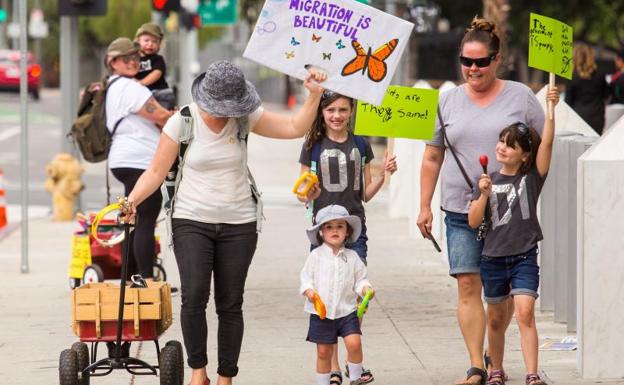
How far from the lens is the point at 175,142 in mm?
7531

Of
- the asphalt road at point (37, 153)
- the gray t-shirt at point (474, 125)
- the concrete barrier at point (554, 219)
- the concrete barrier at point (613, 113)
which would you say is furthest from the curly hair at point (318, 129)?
the concrete barrier at point (613, 113)

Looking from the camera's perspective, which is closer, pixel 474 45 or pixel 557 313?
pixel 474 45

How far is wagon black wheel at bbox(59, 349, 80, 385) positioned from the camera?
749cm

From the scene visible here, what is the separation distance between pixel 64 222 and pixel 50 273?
13.5 feet

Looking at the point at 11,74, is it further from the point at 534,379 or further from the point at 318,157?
the point at 534,379

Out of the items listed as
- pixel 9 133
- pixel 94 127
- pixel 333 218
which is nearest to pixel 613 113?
pixel 94 127

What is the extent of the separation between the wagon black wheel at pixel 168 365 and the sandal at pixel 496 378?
154 cm

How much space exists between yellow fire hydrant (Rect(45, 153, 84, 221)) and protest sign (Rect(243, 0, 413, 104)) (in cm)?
968

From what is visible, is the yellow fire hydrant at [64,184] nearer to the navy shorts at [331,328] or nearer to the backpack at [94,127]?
Result: the backpack at [94,127]

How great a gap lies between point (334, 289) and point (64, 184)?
31.3ft

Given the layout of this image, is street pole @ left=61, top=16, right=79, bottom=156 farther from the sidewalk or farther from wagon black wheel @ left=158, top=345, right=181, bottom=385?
wagon black wheel @ left=158, top=345, right=181, bottom=385

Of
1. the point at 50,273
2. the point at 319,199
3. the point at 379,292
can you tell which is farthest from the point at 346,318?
the point at 50,273

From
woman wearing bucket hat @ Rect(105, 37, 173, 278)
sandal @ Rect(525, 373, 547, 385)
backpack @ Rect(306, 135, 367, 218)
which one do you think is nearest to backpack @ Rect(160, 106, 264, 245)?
backpack @ Rect(306, 135, 367, 218)

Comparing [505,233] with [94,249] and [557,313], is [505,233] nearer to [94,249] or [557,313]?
[557,313]
